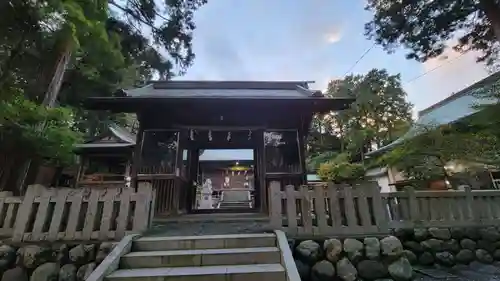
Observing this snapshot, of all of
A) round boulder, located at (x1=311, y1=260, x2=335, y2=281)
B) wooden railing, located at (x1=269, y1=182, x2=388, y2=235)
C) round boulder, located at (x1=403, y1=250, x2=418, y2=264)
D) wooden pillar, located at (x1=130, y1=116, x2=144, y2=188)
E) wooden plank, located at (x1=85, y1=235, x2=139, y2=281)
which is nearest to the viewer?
wooden plank, located at (x1=85, y1=235, x2=139, y2=281)

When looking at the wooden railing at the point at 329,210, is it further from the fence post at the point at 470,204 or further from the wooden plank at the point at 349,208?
the fence post at the point at 470,204

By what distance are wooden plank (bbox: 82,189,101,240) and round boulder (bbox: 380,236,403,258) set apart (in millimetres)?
3925

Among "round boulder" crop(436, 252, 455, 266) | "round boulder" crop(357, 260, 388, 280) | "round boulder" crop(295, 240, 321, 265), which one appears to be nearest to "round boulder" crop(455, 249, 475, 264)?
"round boulder" crop(436, 252, 455, 266)

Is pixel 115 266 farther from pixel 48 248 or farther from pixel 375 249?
pixel 375 249

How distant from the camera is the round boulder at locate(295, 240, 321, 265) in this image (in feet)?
10.8

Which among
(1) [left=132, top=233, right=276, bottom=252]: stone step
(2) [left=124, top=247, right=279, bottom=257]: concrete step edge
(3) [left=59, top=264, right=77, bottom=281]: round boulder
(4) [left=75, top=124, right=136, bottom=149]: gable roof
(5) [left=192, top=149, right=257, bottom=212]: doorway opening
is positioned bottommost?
(3) [left=59, top=264, right=77, bottom=281]: round boulder

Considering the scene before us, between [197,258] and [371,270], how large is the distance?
7.30 ft

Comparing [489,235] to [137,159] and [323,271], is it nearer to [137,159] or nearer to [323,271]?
[323,271]

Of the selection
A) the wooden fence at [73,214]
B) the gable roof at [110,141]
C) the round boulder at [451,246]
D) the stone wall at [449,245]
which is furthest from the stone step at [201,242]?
the gable roof at [110,141]

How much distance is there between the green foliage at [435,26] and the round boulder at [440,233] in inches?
165

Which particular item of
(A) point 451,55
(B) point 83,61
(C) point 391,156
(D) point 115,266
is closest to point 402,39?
(A) point 451,55

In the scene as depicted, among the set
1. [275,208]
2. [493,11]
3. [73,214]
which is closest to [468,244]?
[275,208]

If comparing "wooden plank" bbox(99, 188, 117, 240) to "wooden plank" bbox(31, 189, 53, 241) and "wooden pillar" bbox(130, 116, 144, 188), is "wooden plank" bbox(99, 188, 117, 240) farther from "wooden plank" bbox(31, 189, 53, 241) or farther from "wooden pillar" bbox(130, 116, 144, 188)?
"wooden pillar" bbox(130, 116, 144, 188)

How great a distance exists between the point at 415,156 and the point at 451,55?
2932mm
